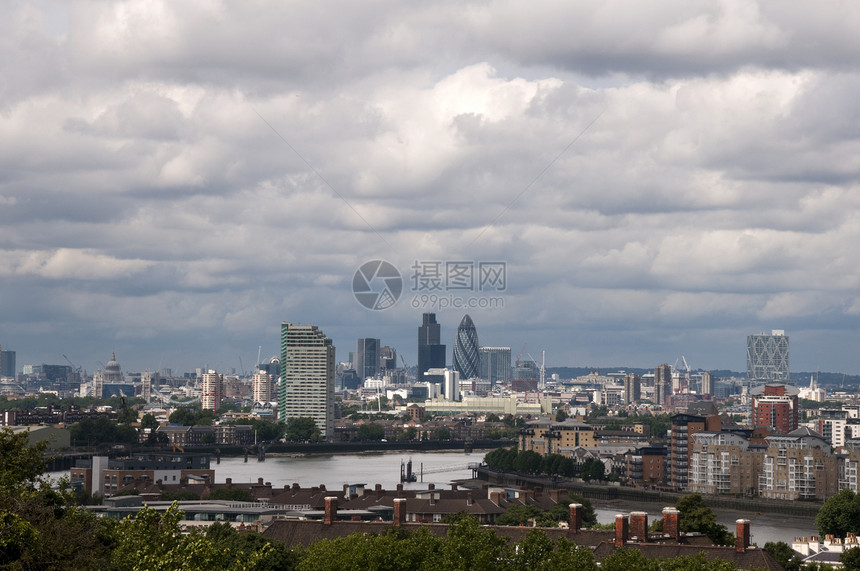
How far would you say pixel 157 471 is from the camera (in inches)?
1898

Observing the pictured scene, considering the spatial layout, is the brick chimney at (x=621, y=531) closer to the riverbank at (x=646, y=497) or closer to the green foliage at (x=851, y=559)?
the green foliage at (x=851, y=559)

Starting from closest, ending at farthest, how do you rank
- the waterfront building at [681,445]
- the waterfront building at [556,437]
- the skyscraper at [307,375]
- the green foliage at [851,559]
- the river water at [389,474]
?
the green foliage at [851,559] → the river water at [389,474] → the waterfront building at [681,445] → the waterfront building at [556,437] → the skyscraper at [307,375]

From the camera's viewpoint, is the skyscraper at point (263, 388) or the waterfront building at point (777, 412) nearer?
the waterfront building at point (777, 412)

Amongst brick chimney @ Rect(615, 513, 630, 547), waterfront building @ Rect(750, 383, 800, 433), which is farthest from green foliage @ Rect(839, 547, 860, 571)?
waterfront building @ Rect(750, 383, 800, 433)

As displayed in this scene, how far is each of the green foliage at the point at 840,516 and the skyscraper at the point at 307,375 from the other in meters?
76.9

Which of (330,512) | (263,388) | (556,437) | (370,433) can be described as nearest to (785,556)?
(330,512)

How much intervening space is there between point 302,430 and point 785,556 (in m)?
82.9

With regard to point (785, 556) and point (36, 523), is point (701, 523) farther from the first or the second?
point (36, 523)

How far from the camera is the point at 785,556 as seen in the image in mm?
24172

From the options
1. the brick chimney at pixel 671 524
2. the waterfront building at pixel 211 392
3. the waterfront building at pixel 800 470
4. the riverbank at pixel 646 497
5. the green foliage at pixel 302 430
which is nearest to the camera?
the brick chimney at pixel 671 524

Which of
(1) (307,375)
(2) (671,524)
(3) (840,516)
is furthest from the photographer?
(1) (307,375)

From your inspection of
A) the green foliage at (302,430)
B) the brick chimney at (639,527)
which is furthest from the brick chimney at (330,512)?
the green foliage at (302,430)

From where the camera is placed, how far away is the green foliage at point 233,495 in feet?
120

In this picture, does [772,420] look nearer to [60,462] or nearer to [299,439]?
[299,439]
